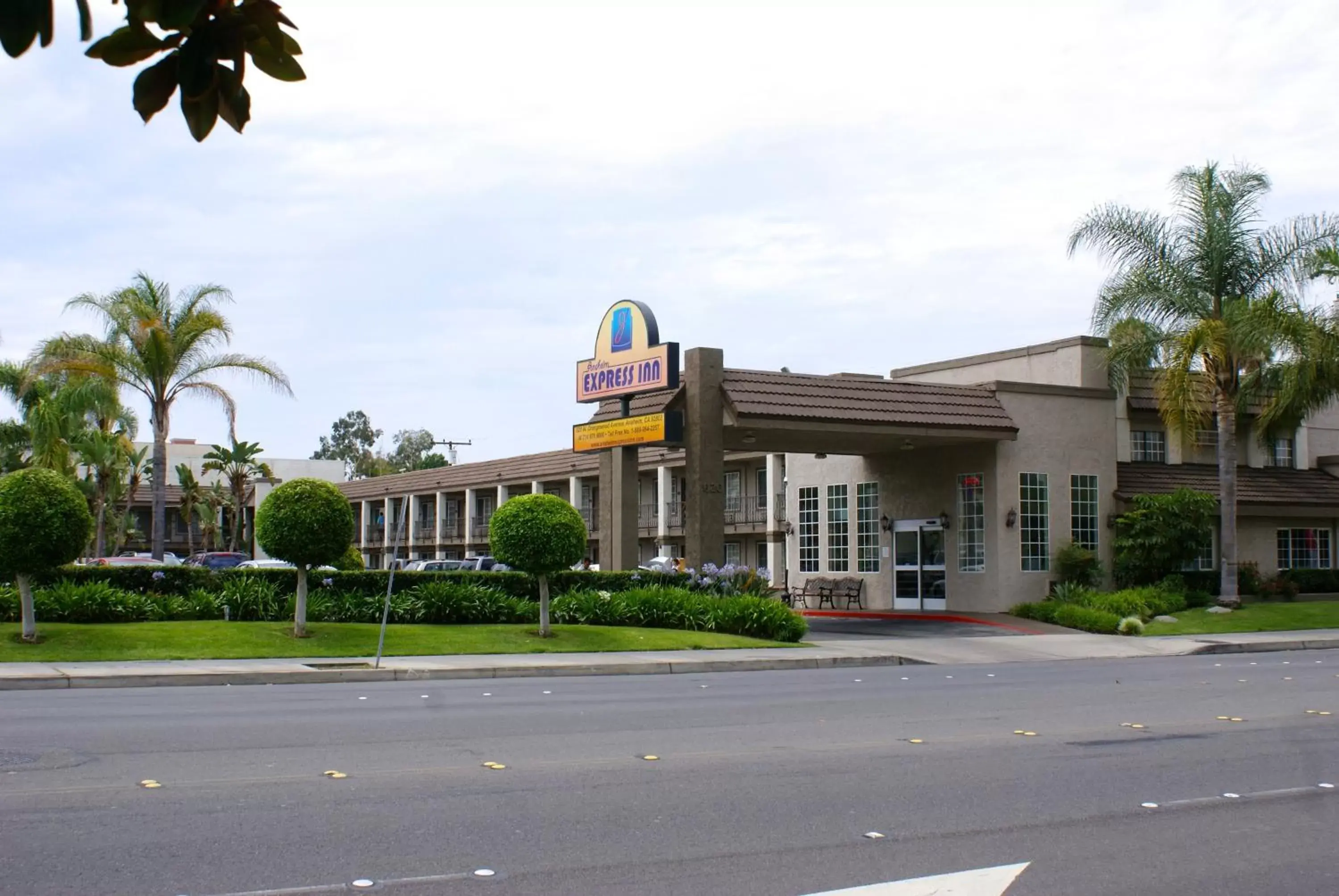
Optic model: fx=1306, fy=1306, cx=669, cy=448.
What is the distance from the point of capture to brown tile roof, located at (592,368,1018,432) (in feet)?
93.5

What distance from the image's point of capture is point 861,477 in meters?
36.3

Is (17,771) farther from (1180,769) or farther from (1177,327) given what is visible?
(1177,327)

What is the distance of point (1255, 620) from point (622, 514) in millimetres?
14671

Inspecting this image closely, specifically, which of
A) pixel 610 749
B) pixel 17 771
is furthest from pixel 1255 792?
pixel 17 771

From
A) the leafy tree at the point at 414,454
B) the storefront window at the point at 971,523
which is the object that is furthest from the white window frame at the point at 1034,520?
the leafy tree at the point at 414,454

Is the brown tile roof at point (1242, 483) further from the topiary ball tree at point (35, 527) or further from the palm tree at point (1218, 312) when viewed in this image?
the topiary ball tree at point (35, 527)

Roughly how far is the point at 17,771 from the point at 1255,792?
9.06 m

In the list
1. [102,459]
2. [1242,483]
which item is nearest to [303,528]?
[1242,483]

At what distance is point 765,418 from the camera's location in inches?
1104

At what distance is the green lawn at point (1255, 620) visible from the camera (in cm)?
2847

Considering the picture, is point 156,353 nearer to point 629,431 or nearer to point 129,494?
point 629,431

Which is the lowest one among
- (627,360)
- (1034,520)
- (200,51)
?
(1034,520)

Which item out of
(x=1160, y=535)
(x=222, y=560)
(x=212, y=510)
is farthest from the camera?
(x=212, y=510)

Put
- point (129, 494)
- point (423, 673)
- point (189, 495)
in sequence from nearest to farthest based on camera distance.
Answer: point (423, 673) < point (129, 494) < point (189, 495)
